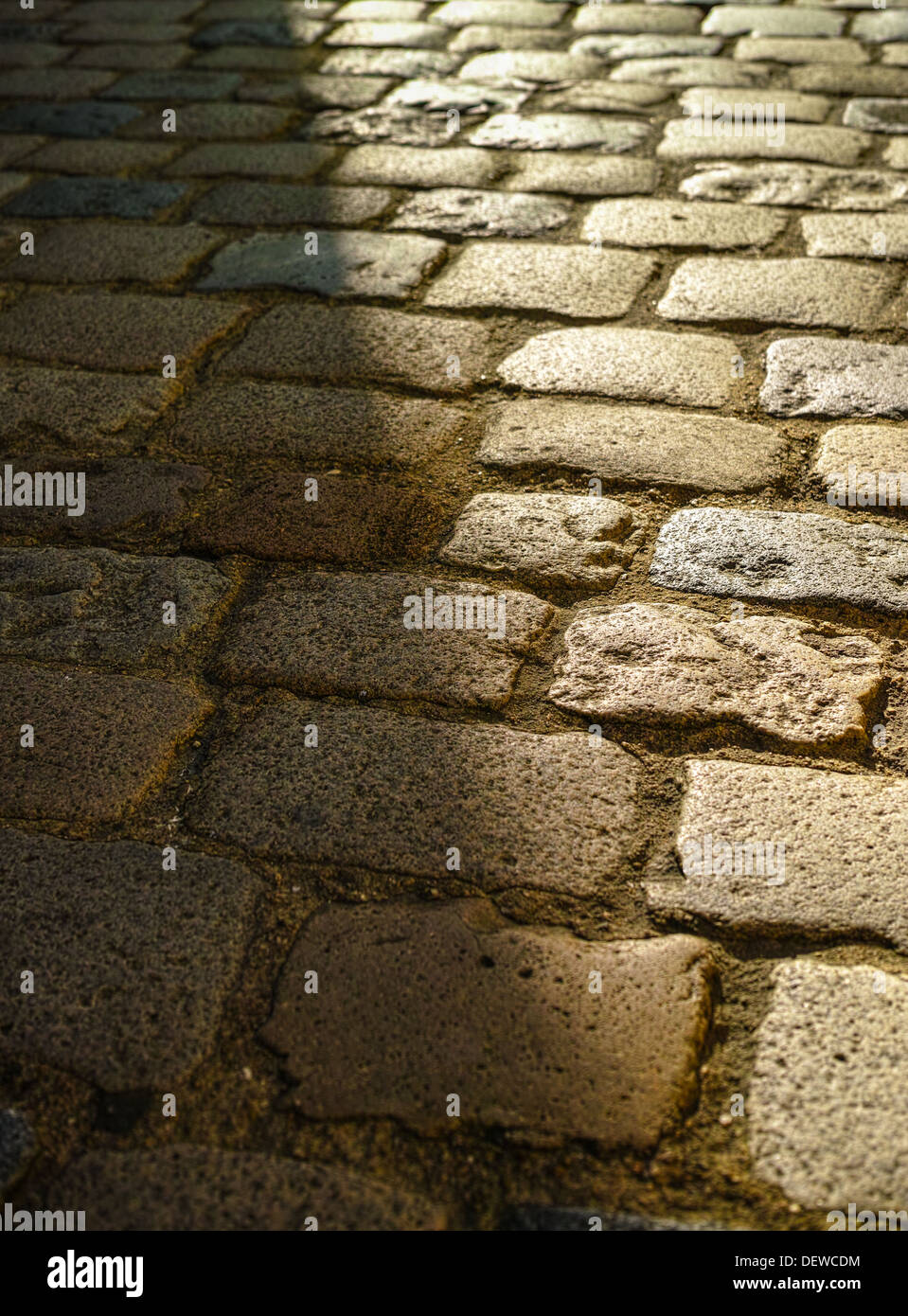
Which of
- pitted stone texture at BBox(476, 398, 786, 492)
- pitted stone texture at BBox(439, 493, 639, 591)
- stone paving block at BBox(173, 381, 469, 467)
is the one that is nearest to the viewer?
pitted stone texture at BBox(439, 493, 639, 591)

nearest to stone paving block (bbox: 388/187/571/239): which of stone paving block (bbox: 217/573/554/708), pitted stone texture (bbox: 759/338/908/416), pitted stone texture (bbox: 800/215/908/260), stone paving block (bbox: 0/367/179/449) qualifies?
pitted stone texture (bbox: 800/215/908/260)

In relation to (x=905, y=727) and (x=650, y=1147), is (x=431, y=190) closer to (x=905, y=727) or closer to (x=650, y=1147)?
(x=905, y=727)

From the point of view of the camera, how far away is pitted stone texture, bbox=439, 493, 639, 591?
2.21 meters

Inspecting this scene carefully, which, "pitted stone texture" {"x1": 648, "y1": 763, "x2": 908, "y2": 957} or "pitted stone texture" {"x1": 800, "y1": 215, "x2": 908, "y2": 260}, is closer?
"pitted stone texture" {"x1": 648, "y1": 763, "x2": 908, "y2": 957}

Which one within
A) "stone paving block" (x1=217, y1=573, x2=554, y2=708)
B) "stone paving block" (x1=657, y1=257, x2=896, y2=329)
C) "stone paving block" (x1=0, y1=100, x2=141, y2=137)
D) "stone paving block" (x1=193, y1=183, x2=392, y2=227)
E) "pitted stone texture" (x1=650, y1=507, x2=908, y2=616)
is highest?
"stone paving block" (x1=0, y1=100, x2=141, y2=137)

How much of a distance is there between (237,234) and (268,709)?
2102 mm

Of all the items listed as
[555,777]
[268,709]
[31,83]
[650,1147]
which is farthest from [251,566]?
[31,83]

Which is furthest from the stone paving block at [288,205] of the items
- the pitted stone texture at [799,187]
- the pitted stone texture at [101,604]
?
the pitted stone texture at [101,604]

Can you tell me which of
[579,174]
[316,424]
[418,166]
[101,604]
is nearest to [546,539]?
[316,424]

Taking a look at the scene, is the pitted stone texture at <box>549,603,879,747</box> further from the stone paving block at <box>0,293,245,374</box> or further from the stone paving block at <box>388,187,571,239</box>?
the stone paving block at <box>388,187,571,239</box>

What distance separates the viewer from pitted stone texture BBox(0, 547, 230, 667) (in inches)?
81.2

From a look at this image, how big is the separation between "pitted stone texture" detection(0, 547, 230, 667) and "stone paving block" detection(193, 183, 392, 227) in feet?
5.64

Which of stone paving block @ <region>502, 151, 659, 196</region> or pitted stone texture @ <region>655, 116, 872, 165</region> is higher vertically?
pitted stone texture @ <region>655, 116, 872, 165</region>

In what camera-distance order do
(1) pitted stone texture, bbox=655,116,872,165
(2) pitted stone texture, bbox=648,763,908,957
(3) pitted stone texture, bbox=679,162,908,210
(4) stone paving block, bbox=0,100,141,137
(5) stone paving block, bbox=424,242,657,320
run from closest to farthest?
(2) pitted stone texture, bbox=648,763,908,957 → (5) stone paving block, bbox=424,242,657,320 → (3) pitted stone texture, bbox=679,162,908,210 → (1) pitted stone texture, bbox=655,116,872,165 → (4) stone paving block, bbox=0,100,141,137
